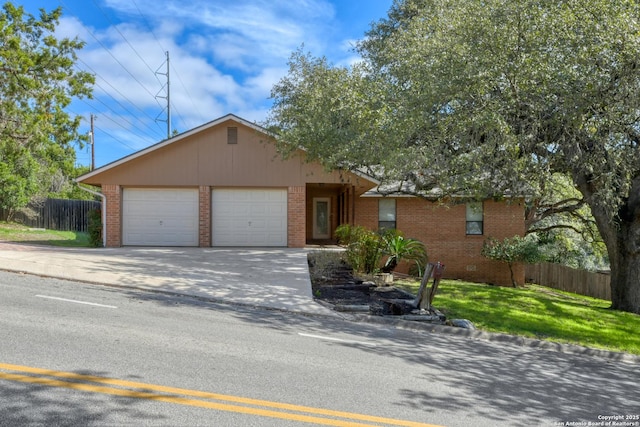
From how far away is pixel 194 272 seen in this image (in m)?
12.1

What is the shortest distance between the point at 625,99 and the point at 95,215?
17.7 meters

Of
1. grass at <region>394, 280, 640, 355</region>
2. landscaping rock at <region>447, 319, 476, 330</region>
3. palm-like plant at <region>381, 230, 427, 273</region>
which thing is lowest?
grass at <region>394, 280, 640, 355</region>

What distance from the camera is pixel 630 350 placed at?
332 inches

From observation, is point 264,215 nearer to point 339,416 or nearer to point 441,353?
point 441,353

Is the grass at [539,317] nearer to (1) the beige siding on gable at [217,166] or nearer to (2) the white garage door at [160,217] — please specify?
(1) the beige siding on gable at [217,166]

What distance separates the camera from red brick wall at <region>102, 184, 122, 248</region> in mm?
17594

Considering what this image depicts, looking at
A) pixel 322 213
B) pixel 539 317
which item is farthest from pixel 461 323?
pixel 322 213

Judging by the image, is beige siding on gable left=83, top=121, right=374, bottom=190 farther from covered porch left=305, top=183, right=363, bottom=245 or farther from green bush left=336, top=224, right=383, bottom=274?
covered porch left=305, top=183, right=363, bottom=245

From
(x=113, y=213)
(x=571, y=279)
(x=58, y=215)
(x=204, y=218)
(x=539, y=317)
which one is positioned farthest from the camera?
(x=58, y=215)

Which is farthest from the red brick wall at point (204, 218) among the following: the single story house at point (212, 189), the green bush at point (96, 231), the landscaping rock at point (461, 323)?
the landscaping rock at point (461, 323)

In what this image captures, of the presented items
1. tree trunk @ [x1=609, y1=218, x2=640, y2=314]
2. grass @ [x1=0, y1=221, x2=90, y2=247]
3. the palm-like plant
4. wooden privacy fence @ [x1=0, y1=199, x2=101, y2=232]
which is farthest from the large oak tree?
wooden privacy fence @ [x1=0, y1=199, x2=101, y2=232]

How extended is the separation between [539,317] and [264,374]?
774 cm

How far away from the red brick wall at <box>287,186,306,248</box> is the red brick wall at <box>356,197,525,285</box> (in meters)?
3.08

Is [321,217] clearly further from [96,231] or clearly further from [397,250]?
[96,231]
